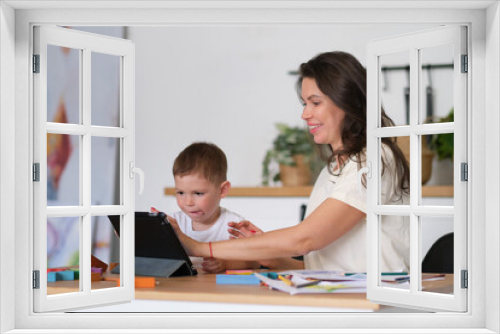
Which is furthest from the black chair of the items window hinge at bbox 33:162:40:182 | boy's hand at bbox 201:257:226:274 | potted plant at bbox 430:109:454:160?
window hinge at bbox 33:162:40:182

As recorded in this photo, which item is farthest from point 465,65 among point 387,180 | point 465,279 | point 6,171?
point 6,171

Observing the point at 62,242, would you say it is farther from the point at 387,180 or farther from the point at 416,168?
the point at 416,168

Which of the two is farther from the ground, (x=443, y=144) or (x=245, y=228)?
(x=443, y=144)

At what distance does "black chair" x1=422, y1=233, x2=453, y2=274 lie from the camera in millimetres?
3773

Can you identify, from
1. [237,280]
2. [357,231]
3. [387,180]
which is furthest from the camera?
[357,231]

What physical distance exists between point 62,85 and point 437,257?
2.73 m

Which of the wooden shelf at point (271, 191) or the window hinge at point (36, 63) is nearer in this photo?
the window hinge at point (36, 63)

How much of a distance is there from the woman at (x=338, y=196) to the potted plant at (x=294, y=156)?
7.29ft

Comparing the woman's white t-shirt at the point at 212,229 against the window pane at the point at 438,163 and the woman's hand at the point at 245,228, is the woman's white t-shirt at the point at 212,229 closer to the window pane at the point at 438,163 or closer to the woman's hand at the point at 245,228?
the woman's hand at the point at 245,228

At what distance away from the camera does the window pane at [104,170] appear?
5.62 m

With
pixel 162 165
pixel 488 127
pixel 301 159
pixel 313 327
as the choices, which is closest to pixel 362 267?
pixel 313 327

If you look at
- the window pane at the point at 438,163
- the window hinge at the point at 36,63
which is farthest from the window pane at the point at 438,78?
the window hinge at the point at 36,63

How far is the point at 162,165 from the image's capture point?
21.6 feet

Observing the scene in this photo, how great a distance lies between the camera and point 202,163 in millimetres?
4457
